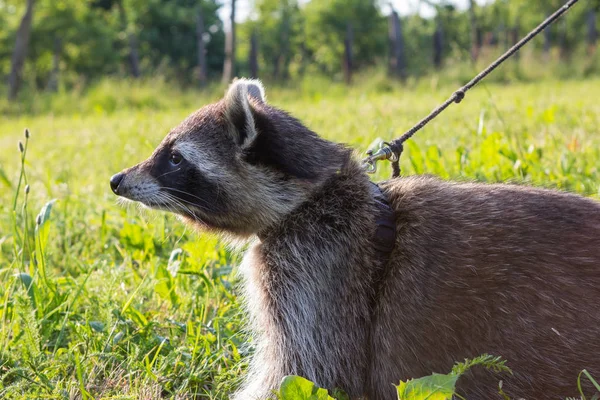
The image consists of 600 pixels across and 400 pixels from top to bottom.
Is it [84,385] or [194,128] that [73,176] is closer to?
[194,128]

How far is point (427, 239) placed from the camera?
244 cm

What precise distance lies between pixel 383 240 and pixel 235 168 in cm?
78

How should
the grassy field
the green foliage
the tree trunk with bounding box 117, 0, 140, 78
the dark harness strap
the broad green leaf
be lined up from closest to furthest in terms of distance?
the green foliage → the broad green leaf → the dark harness strap → the grassy field → the tree trunk with bounding box 117, 0, 140, 78

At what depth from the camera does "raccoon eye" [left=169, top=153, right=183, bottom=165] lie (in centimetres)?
304

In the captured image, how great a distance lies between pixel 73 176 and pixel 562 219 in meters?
5.22

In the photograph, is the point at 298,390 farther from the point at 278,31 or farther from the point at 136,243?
the point at 278,31

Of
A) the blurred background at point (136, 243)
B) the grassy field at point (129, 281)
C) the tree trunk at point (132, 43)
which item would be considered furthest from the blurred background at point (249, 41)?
the grassy field at point (129, 281)

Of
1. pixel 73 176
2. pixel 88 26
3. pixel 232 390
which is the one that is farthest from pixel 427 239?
pixel 88 26

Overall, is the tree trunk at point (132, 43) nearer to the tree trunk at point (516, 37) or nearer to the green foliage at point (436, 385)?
the tree trunk at point (516, 37)

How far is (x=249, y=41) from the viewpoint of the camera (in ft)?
199

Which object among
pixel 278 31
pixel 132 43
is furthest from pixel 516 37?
pixel 132 43

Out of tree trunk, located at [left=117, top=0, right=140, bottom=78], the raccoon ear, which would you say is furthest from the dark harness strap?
tree trunk, located at [left=117, top=0, right=140, bottom=78]

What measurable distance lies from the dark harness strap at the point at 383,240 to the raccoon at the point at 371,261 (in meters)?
0.01

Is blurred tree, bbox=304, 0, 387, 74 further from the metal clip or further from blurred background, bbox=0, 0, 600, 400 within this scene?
the metal clip
